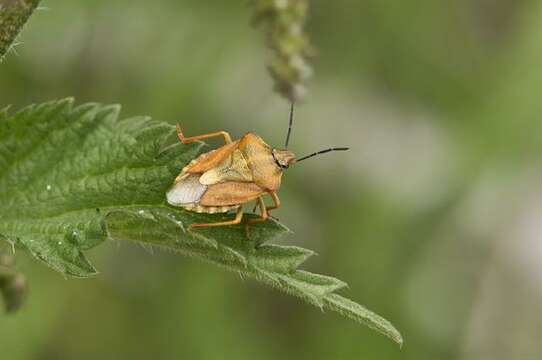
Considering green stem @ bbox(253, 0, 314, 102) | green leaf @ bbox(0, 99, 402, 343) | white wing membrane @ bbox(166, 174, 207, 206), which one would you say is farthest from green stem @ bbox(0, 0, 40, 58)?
green stem @ bbox(253, 0, 314, 102)

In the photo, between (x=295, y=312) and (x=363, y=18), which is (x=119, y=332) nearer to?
(x=295, y=312)

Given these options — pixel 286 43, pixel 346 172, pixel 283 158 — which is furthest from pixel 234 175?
pixel 346 172

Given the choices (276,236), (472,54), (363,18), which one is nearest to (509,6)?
(472,54)

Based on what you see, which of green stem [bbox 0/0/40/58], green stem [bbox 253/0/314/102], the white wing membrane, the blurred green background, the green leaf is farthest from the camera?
the blurred green background

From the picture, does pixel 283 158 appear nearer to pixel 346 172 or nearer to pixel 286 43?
pixel 286 43

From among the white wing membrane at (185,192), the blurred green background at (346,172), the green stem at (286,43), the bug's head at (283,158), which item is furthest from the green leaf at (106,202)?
the blurred green background at (346,172)

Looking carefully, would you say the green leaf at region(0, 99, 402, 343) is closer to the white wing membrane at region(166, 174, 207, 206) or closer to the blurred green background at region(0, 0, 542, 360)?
the white wing membrane at region(166, 174, 207, 206)

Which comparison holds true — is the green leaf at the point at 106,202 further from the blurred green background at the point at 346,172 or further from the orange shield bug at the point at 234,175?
the blurred green background at the point at 346,172
